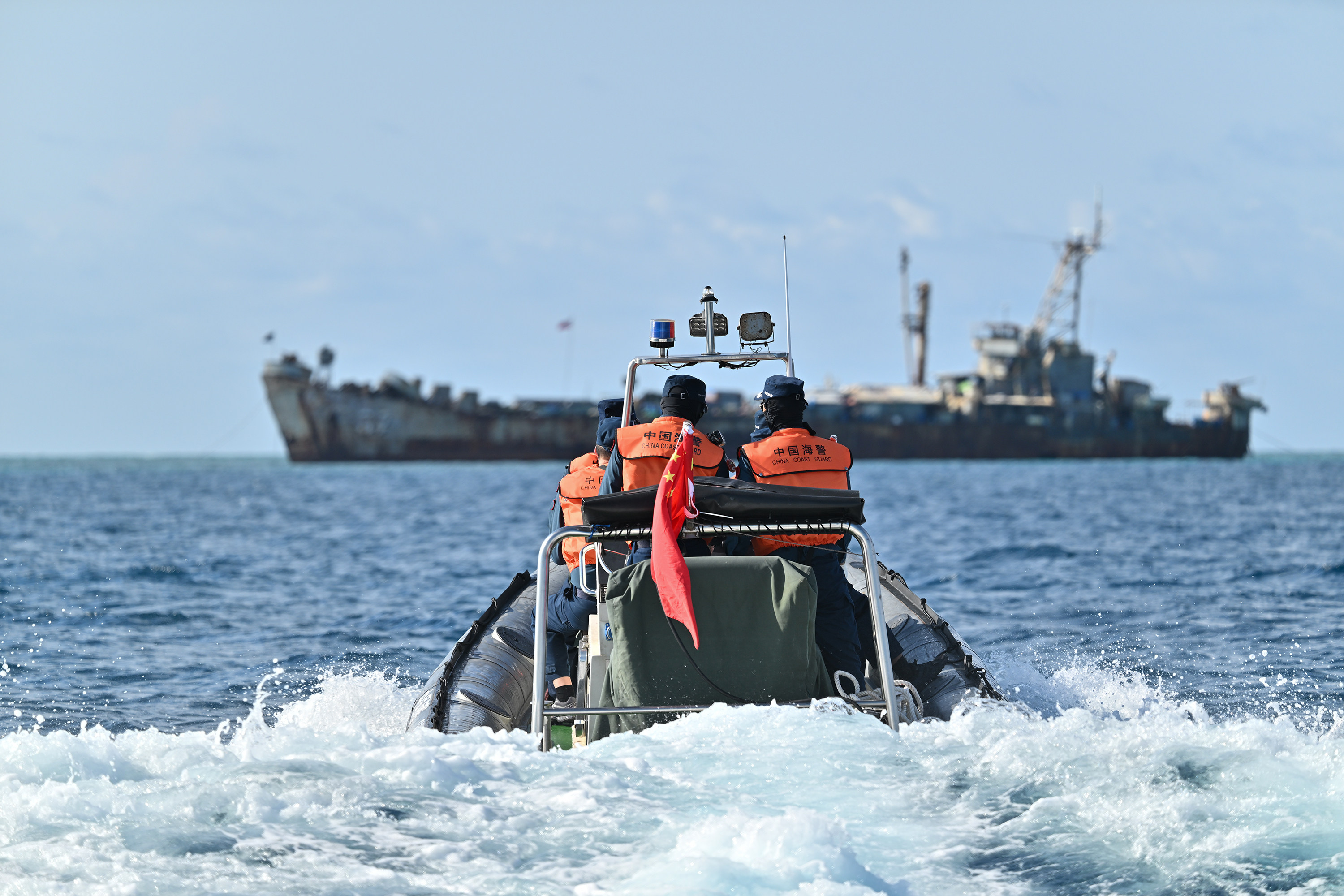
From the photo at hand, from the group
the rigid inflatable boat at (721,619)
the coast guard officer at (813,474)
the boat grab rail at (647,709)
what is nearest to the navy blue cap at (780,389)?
the coast guard officer at (813,474)

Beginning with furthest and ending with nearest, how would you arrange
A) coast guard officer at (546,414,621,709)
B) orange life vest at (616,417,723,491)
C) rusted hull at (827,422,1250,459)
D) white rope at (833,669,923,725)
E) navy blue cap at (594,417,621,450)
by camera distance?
rusted hull at (827,422,1250,459)
navy blue cap at (594,417,621,450)
coast guard officer at (546,414,621,709)
orange life vest at (616,417,723,491)
white rope at (833,669,923,725)

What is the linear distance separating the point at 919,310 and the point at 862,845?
281ft

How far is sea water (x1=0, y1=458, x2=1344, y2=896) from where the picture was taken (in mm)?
3742

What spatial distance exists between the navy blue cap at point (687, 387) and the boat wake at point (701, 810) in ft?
5.36

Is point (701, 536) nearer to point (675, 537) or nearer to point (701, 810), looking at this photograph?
point (675, 537)

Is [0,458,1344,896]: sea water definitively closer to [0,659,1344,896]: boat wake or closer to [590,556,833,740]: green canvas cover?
[0,659,1344,896]: boat wake

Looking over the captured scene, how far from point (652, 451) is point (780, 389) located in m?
0.77

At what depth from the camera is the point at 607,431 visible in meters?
6.85

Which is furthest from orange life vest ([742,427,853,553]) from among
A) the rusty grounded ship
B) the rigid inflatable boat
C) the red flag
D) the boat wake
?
the rusty grounded ship

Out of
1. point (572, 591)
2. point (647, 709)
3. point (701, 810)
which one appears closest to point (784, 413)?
point (572, 591)

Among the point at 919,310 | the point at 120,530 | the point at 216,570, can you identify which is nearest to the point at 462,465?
the point at 919,310

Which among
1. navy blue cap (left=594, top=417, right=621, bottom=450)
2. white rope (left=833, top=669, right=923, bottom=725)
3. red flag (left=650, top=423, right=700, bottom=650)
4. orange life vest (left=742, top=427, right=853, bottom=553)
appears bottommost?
white rope (left=833, top=669, right=923, bottom=725)

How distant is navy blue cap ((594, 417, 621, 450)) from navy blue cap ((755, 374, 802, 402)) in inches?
38.9

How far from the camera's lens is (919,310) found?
87.2 metres
